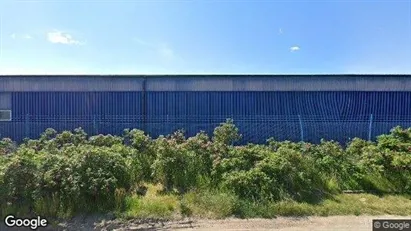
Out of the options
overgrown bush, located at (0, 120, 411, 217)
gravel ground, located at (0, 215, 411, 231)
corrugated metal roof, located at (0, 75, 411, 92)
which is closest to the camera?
gravel ground, located at (0, 215, 411, 231)

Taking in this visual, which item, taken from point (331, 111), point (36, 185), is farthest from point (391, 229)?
point (331, 111)

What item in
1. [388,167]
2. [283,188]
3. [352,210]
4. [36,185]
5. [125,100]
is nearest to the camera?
[36,185]

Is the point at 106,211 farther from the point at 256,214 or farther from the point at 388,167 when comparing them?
the point at 388,167

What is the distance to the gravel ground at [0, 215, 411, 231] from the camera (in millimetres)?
6855

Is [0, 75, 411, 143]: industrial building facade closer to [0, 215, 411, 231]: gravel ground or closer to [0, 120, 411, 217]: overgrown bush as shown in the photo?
[0, 120, 411, 217]: overgrown bush

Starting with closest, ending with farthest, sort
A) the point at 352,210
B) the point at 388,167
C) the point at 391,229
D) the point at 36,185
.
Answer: the point at 391,229 → the point at 36,185 → the point at 352,210 → the point at 388,167

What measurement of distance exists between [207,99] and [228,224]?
1526 cm

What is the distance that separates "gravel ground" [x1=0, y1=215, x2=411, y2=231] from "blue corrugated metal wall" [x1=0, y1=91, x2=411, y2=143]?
1321 centimetres

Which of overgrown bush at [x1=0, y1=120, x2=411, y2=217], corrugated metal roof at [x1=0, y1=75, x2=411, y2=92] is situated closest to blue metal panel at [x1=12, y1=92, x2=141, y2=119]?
corrugated metal roof at [x1=0, y1=75, x2=411, y2=92]

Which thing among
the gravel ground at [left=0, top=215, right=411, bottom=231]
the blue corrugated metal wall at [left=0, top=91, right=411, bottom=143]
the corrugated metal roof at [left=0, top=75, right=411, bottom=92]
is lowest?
the gravel ground at [left=0, top=215, right=411, bottom=231]

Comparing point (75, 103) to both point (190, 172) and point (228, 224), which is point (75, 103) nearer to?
point (190, 172)

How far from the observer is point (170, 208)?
25.2ft

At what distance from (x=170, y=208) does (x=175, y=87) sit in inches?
577

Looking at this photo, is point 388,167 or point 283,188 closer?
point 283,188
